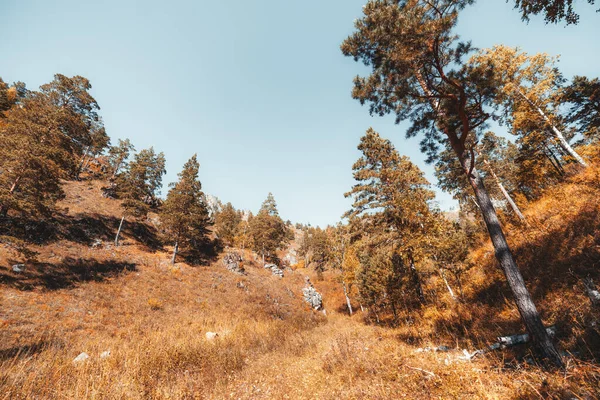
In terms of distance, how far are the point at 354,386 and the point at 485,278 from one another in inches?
468

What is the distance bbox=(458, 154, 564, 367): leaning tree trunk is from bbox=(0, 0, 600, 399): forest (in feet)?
0.17

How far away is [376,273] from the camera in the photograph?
1569cm

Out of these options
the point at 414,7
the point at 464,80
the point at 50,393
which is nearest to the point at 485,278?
the point at 464,80

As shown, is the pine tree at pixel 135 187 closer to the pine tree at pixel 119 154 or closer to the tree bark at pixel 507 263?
the pine tree at pixel 119 154

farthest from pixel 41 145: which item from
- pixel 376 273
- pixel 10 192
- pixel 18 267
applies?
pixel 376 273

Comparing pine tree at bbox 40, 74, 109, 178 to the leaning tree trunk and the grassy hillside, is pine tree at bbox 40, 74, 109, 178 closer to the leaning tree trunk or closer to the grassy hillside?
the grassy hillside

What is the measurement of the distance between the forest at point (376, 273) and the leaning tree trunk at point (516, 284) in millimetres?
52

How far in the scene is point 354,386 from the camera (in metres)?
5.43

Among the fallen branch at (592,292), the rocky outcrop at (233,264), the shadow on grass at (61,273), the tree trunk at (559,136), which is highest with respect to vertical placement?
the tree trunk at (559,136)

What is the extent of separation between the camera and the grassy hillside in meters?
4.75

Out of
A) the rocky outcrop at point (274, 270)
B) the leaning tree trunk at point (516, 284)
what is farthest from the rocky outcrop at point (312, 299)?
the leaning tree trunk at point (516, 284)

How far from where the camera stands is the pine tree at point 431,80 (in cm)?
579

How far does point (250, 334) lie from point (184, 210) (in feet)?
73.2

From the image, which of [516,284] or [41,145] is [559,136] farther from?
[41,145]
